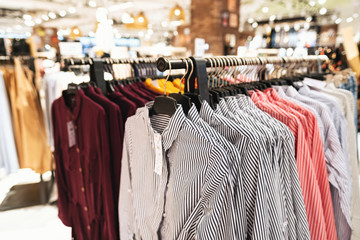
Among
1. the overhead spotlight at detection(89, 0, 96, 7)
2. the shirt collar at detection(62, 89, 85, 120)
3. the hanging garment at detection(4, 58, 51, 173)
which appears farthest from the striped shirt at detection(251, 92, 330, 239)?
the overhead spotlight at detection(89, 0, 96, 7)

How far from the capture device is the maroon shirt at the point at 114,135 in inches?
56.1

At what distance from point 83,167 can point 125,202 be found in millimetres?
409

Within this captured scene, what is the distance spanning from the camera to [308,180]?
1.12 meters

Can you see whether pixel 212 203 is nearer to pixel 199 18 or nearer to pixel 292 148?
pixel 292 148

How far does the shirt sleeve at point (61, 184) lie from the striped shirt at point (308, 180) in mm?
1427

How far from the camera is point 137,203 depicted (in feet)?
4.30

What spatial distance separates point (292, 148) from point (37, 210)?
2913 millimetres

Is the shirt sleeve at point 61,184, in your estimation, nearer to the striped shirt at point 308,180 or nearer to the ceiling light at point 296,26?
the striped shirt at point 308,180

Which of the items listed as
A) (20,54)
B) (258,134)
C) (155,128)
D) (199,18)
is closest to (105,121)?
(155,128)

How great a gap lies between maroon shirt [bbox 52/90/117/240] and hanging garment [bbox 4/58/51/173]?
110 centimetres

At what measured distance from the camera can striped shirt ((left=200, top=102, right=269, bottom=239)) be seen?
0.89m

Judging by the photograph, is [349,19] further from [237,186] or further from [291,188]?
[237,186]

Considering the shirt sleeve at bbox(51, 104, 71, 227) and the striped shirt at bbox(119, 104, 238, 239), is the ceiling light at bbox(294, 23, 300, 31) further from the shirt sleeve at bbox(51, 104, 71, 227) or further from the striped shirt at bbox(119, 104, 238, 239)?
the striped shirt at bbox(119, 104, 238, 239)

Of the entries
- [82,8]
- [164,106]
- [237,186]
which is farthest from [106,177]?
[82,8]
